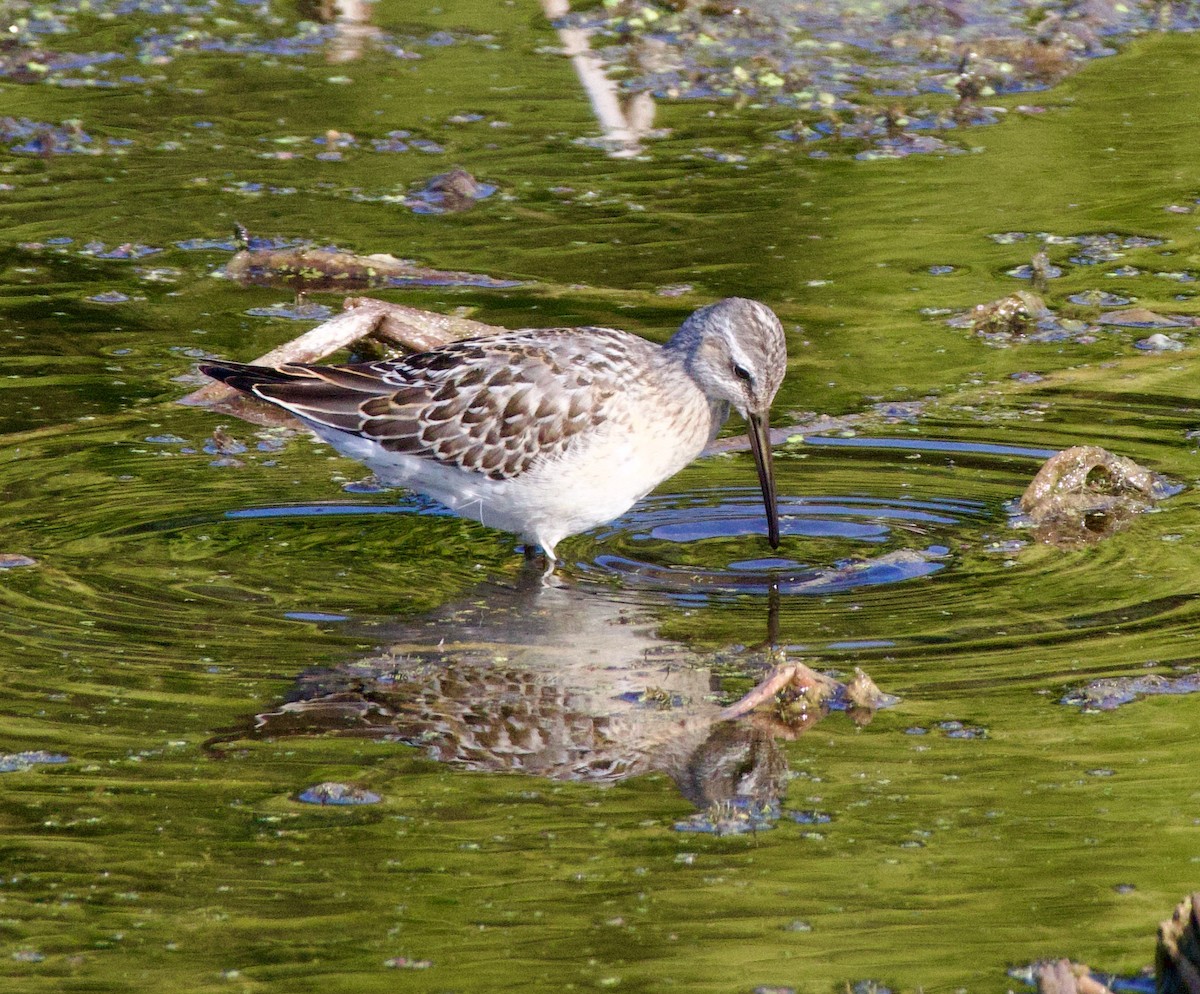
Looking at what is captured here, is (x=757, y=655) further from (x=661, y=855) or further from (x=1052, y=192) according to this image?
(x=1052, y=192)

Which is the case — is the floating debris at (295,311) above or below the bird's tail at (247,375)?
below

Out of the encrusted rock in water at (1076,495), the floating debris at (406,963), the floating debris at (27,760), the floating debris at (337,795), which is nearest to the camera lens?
the floating debris at (406,963)

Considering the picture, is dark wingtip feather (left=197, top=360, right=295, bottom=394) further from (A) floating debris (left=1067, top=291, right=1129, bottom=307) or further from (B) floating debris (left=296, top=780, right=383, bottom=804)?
(A) floating debris (left=1067, top=291, right=1129, bottom=307)

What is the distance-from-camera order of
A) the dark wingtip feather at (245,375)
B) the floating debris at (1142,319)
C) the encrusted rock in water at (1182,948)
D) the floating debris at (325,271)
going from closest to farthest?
the encrusted rock in water at (1182,948), the dark wingtip feather at (245,375), the floating debris at (1142,319), the floating debris at (325,271)

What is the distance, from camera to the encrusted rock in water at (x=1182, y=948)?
15.1 ft

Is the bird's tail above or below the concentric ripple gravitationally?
above

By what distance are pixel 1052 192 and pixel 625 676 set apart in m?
7.88

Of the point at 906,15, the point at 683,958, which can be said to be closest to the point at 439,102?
the point at 906,15

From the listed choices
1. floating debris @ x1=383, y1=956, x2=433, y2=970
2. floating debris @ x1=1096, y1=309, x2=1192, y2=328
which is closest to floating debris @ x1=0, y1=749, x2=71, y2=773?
floating debris @ x1=383, y1=956, x2=433, y2=970

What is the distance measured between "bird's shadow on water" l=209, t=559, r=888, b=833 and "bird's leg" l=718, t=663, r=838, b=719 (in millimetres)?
50

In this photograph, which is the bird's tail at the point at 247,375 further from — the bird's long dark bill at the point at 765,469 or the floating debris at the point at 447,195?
the floating debris at the point at 447,195

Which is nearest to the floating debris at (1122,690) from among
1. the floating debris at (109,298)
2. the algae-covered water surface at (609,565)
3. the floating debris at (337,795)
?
the algae-covered water surface at (609,565)

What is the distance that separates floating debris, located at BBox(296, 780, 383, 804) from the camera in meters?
6.08

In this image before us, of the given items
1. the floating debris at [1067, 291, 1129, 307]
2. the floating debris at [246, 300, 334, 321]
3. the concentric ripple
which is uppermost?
the concentric ripple
